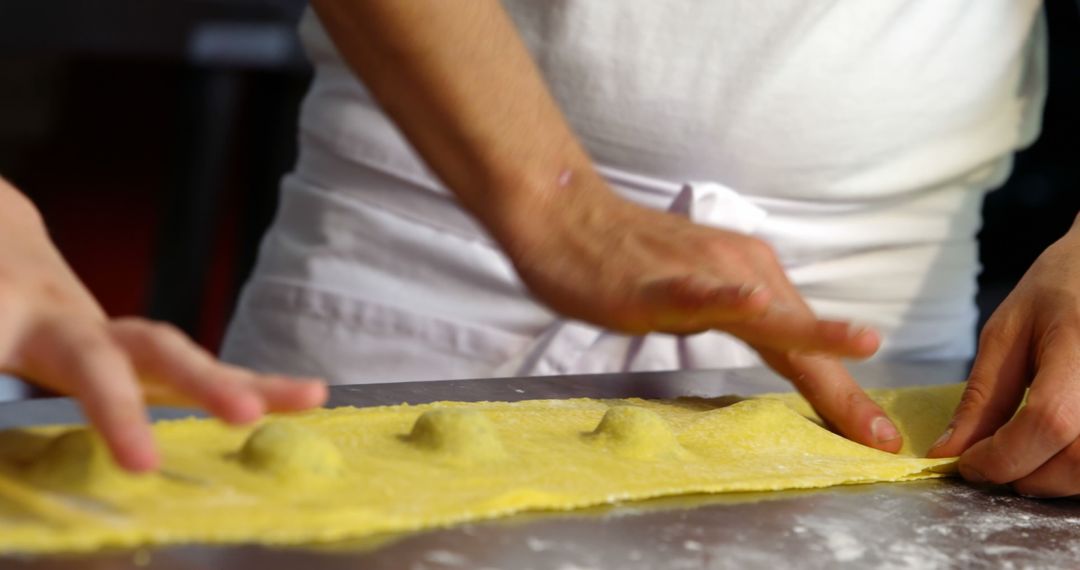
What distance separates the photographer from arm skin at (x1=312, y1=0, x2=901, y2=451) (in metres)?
0.95

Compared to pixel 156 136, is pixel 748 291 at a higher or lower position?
higher

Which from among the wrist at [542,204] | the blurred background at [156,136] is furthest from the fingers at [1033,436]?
the blurred background at [156,136]

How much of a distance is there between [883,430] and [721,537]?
294 mm

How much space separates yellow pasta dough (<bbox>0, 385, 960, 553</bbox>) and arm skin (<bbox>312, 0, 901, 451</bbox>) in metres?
0.06

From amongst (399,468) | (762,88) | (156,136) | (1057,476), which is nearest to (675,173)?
(762,88)

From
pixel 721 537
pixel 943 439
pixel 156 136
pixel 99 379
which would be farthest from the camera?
pixel 156 136

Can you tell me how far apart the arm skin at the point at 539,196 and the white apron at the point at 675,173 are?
18cm

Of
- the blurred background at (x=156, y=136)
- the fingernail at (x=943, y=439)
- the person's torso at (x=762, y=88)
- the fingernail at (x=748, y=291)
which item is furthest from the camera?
the blurred background at (x=156, y=136)

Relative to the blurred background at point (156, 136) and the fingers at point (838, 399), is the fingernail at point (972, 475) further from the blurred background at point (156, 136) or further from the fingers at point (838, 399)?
the blurred background at point (156, 136)

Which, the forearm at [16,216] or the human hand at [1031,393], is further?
the human hand at [1031,393]

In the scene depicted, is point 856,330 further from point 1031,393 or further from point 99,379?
point 99,379

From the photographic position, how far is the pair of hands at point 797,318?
0.88 meters

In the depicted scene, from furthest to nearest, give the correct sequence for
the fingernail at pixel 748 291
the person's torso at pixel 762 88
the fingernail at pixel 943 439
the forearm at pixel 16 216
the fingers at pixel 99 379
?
the person's torso at pixel 762 88 → the fingernail at pixel 943 439 → the fingernail at pixel 748 291 → the forearm at pixel 16 216 → the fingers at pixel 99 379

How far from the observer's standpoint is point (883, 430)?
0.97 metres
